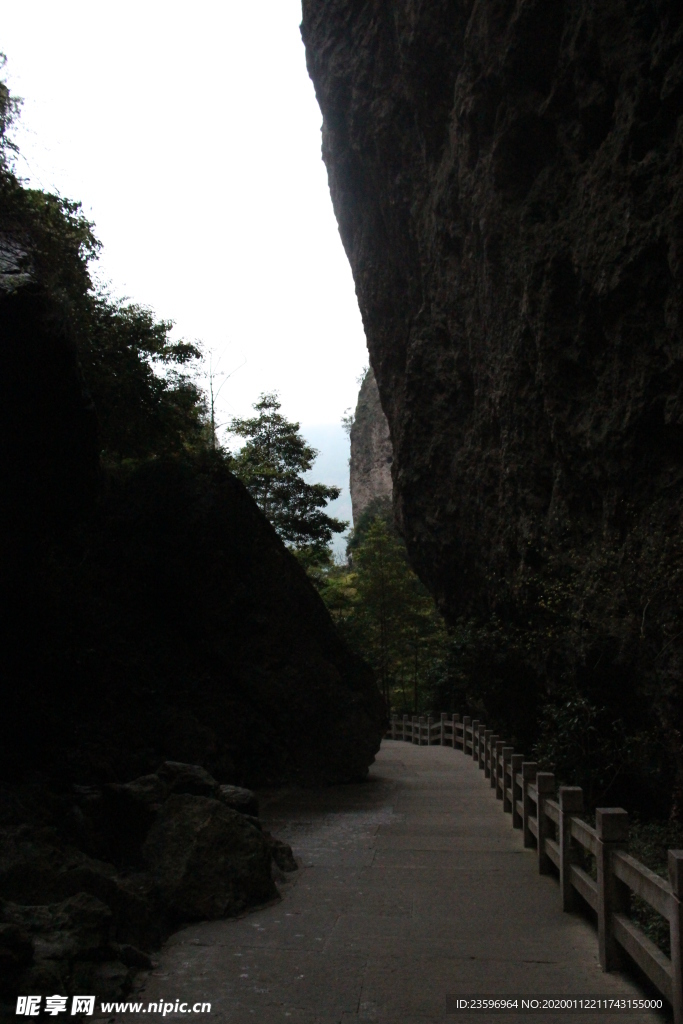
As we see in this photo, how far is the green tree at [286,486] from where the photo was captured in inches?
1149

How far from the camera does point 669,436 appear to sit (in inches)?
420

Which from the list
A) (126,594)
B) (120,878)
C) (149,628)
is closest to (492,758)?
(149,628)

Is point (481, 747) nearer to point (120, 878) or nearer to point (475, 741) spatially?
point (475, 741)

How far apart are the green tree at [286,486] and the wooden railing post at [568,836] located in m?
22.5

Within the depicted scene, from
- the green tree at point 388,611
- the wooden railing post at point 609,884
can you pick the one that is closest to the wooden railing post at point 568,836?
the wooden railing post at point 609,884

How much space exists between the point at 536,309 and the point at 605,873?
34.1 feet

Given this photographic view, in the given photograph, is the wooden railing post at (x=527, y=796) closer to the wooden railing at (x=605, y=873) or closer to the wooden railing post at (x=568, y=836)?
→ the wooden railing at (x=605, y=873)

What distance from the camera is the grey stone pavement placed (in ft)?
14.1

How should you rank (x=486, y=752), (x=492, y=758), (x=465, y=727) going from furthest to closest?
(x=465, y=727) < (x=486, y=752) < (x=492, y=758)

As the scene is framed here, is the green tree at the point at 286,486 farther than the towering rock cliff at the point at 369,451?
No

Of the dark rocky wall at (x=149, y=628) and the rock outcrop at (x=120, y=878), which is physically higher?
the dark rocky wall at (x=149, y=628)

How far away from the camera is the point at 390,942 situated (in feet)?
17.6

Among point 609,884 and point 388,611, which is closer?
point 609,884

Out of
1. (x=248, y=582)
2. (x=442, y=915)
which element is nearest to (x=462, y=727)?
(x=248, y=582)
